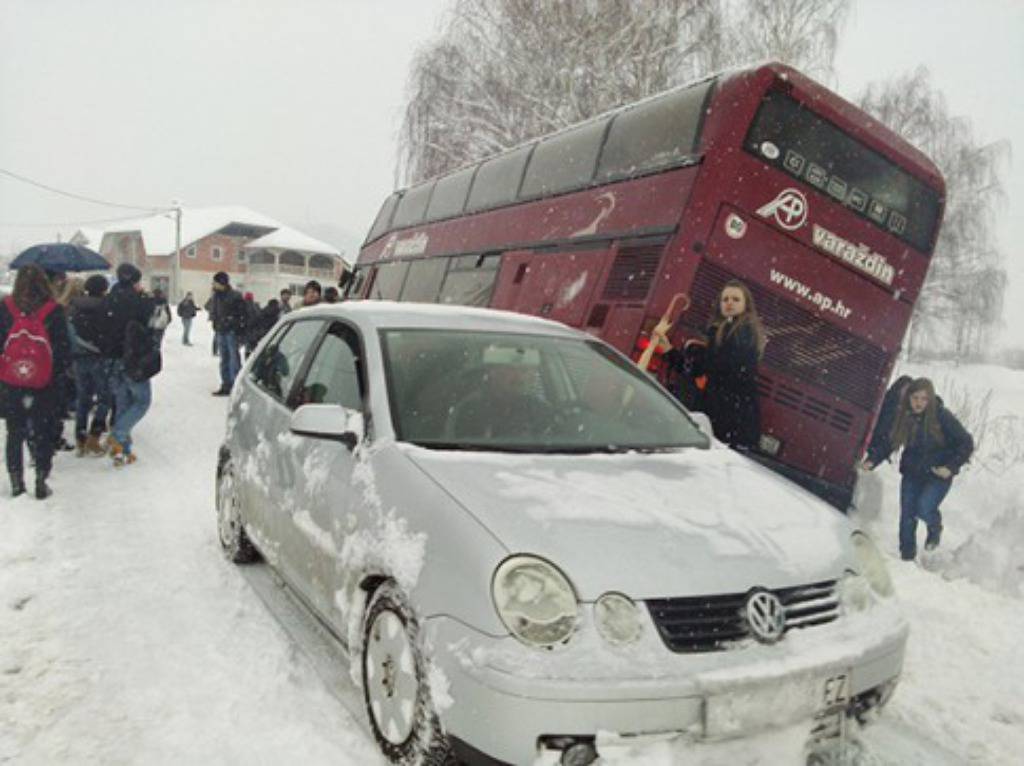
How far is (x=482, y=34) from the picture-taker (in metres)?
20.8

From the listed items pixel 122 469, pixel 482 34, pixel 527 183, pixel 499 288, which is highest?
pixel 482 34

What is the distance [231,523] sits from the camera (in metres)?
4.84

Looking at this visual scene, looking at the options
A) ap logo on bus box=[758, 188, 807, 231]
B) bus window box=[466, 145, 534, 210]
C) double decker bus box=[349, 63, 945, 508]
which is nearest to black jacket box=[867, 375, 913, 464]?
double decker bus box=[349, 63, 945, 508]

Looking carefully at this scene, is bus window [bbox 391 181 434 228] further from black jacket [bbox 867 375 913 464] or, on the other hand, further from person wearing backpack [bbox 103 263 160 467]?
black jacket [bbox 867 375 913 464]

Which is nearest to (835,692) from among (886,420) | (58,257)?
(886,420)

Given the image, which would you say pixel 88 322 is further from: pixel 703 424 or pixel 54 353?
pixel 703 424

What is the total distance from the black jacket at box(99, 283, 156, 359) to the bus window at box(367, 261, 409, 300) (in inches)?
192

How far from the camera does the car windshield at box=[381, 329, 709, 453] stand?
3.25m

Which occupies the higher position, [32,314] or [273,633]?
[32,314]

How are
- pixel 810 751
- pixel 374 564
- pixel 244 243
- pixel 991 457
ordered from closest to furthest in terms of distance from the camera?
pixel 810 751, pixel 374 564, pixel 991 457, pixel 244 243

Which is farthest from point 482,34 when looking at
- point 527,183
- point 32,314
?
point 32,314

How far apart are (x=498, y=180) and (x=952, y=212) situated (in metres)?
24.6

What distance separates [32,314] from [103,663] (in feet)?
11.5

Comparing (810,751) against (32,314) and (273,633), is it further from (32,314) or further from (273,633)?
(32,314)
